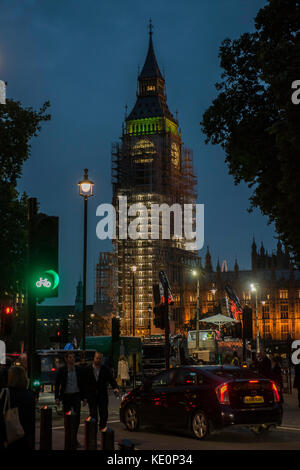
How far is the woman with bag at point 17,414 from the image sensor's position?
6535mm

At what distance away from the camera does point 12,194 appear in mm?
27109

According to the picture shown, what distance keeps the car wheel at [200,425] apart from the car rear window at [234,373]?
944mm

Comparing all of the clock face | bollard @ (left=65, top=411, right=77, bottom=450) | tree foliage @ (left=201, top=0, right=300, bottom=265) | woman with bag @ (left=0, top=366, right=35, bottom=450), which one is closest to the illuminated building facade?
the clock face

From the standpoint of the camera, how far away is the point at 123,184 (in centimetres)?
11400

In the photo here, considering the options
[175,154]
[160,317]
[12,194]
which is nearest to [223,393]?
[160,317]

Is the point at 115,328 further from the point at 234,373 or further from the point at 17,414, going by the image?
the point at 17,414

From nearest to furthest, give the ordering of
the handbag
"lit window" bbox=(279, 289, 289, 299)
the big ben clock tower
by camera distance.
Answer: the handbag < the big ben clock tower < "lit window" bbox=(279, 289, 289, 299)

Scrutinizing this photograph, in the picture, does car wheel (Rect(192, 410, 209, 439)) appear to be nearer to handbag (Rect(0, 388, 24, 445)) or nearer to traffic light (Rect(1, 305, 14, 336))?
traffic light (Rect(1, 305, 14, 336))

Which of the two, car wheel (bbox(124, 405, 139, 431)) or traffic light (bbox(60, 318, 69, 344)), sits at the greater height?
traffic light (bbox(60, 318, 69, 344))

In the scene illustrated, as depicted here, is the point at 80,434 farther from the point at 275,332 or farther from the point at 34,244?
the point at 275,332

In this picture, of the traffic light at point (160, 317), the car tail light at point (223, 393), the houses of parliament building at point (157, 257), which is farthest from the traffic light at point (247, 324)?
the houses of parliament building at point (157, 257)

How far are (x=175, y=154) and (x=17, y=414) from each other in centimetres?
11747

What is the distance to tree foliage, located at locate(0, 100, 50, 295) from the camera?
82.8 feet

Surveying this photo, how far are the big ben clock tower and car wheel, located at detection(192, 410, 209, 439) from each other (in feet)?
288
